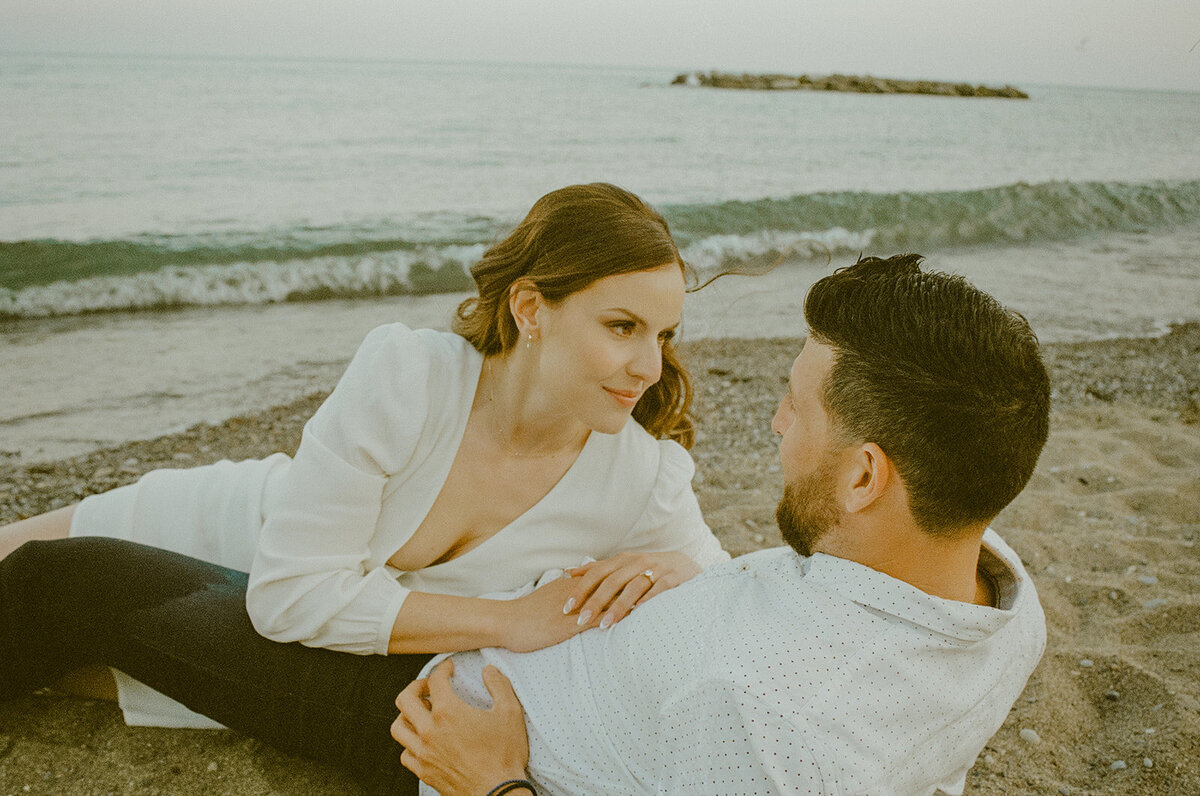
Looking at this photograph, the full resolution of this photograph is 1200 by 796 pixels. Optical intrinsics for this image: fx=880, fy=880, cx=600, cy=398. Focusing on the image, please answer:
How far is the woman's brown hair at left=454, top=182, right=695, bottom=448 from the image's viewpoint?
2.66 meters

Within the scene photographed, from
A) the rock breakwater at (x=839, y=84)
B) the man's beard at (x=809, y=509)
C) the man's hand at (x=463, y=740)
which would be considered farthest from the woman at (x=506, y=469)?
the rock breakwater at (x=839, y=84)

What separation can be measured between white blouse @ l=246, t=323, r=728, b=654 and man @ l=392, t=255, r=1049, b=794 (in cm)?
72

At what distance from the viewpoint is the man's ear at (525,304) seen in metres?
2.81

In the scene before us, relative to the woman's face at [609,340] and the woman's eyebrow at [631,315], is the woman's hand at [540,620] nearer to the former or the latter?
the woman's face at [609,340]

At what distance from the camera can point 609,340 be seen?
2686 mm

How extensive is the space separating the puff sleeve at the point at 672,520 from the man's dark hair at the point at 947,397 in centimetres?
123

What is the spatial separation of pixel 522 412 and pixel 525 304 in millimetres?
361

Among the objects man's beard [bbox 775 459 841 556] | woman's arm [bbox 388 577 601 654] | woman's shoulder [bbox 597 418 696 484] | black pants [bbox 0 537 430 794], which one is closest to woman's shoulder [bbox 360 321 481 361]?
woman's shoulder [bbox 597 418 696 484]

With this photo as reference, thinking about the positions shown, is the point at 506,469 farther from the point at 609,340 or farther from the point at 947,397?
the point at 947,397

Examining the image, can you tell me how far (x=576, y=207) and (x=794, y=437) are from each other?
116 cm

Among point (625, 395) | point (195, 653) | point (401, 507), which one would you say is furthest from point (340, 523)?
point (625, 395)

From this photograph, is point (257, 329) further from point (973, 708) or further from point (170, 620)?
point (973, 708)

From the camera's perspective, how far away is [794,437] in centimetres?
197

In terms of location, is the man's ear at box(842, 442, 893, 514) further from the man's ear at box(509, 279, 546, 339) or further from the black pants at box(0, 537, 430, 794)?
the black pants at box(0, 537, 430, 794)
